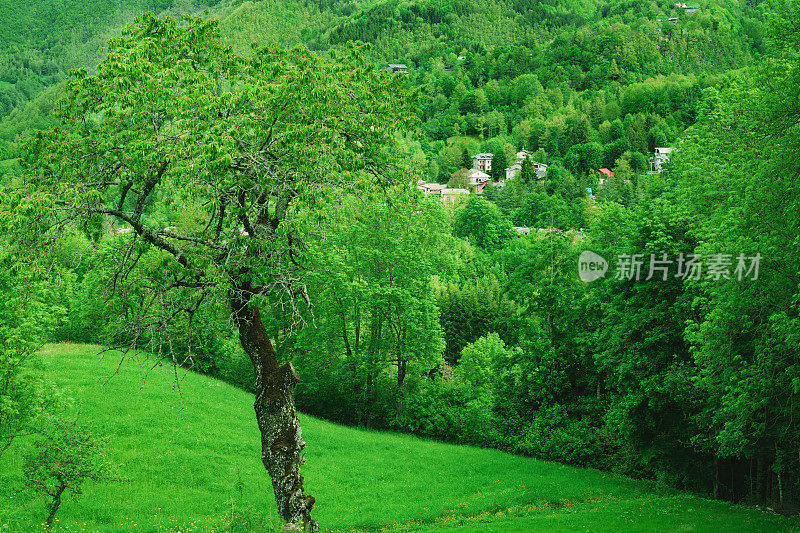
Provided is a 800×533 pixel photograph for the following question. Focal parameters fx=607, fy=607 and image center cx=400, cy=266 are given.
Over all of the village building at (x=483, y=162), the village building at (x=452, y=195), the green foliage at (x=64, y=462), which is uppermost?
the village building at (x=483, y=162)

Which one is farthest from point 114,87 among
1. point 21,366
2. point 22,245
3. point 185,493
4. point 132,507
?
point 185,493

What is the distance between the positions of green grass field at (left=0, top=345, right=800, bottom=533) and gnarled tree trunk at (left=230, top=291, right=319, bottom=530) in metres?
1.00

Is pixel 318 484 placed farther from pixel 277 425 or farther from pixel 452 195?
pixel 452 195

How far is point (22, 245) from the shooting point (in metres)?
10.0

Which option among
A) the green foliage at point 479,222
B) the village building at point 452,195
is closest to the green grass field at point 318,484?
the green foliage at point 479,222

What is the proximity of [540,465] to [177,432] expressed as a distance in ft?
57.9

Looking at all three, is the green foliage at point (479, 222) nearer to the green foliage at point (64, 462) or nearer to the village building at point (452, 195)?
the village building at point (452, 195)

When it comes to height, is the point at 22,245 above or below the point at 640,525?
above

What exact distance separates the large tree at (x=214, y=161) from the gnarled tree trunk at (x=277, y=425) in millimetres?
24

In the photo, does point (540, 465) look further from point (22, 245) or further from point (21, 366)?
point (22, 245)

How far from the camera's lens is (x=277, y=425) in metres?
12.0

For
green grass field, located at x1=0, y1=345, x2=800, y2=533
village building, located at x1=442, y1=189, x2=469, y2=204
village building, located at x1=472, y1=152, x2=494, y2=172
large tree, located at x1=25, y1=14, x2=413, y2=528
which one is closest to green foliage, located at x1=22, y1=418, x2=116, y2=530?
green grass field, located at x1=0, y1=345, x2=800, y2=533

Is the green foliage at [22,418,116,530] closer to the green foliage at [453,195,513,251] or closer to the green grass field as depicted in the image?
the green grass field

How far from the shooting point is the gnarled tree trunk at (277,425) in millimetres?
11922
